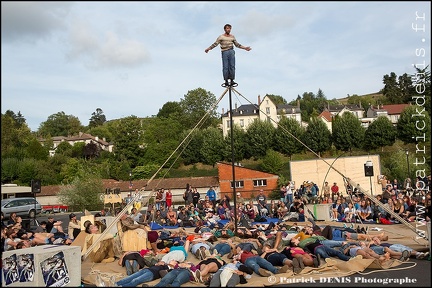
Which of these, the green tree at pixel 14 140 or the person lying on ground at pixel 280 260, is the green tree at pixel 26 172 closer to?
the green tree at pixel 14 140

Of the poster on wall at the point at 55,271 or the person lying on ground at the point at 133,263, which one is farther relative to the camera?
the person lying on ground at the point at 133,263

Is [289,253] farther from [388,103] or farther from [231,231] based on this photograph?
[388,103]

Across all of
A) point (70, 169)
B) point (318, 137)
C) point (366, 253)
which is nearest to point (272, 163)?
point (318, 137)

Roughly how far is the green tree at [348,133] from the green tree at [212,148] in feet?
43.8

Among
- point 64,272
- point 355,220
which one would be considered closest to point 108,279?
point 64,272

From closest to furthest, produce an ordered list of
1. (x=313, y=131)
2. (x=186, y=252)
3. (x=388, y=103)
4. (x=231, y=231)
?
(x=186, y=252) < (x=231, y=231) < (x=313, y=131) < (x=388, y=103)

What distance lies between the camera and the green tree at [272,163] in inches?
1714

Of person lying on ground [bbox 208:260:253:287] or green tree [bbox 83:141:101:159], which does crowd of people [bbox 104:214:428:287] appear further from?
green tree [bbox 83:141:101:159]

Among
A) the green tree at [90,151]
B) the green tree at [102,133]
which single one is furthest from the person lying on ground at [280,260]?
the green tree at [102,133]

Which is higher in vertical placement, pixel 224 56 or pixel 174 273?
pixel 224 56

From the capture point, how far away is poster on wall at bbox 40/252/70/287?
6.40 meters

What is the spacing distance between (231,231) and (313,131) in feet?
124

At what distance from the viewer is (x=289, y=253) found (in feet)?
25.4

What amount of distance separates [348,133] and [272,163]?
9.74 meters
